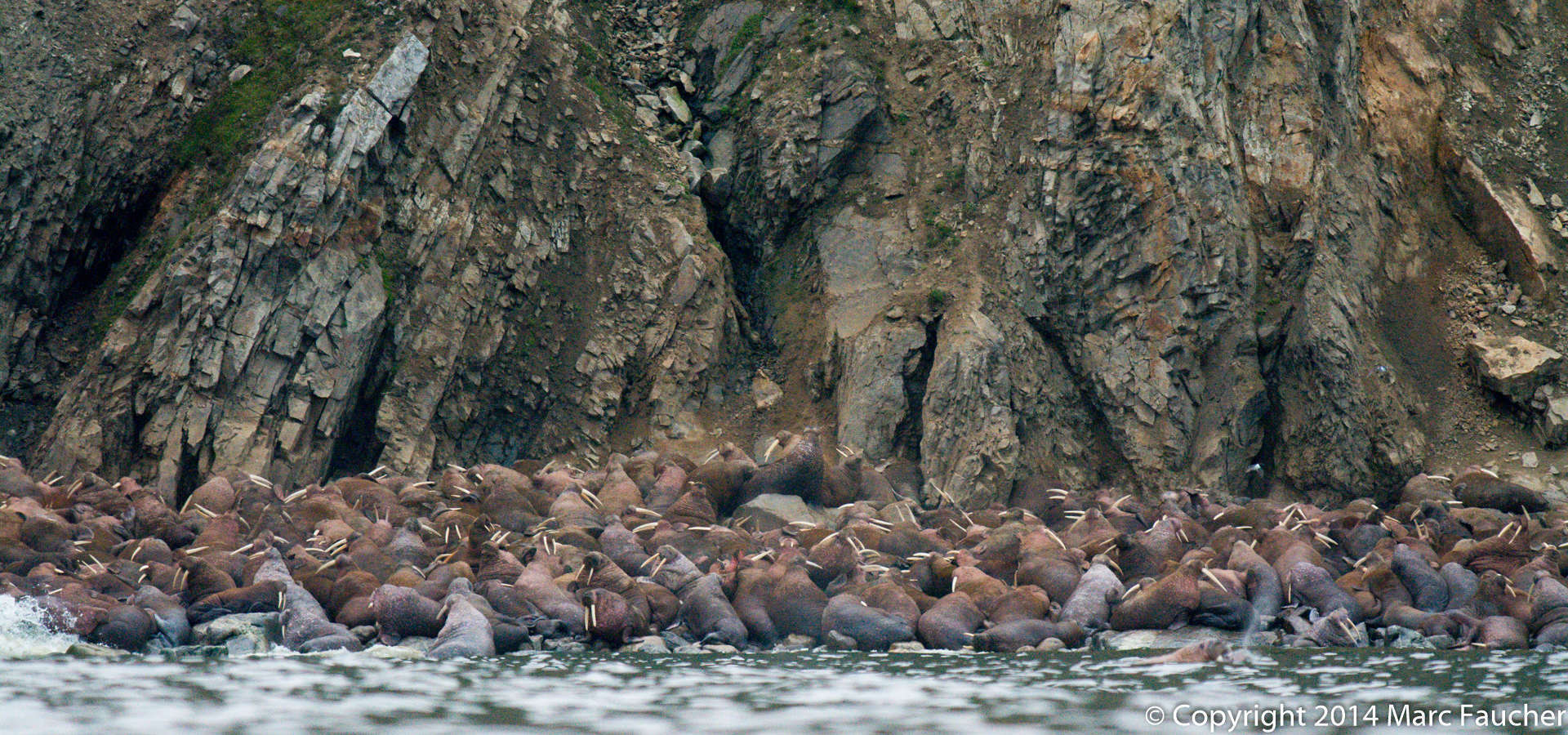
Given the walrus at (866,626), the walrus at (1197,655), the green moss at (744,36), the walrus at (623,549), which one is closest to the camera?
the walrus at (1197,655)

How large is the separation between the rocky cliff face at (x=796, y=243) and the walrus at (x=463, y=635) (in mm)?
13019

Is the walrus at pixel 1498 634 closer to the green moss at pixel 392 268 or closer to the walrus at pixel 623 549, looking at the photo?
the walrus at pixel 623 549

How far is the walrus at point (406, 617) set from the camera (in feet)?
55.3

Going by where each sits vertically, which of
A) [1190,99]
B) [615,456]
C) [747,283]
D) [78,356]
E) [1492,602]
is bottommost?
[1492,602]

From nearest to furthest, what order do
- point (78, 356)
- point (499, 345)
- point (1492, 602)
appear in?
point (1492, 602), point (78, 356), point (499, 345)

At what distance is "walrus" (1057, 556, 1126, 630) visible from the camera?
18.1 meters

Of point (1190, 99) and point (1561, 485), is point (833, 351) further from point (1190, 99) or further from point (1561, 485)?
point (1561, 485)

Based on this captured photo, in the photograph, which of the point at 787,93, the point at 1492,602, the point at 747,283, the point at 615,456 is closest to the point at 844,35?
the point at 787,93

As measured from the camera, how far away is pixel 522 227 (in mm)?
33188

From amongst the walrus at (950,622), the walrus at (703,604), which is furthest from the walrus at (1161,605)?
the walrus at (703,604)

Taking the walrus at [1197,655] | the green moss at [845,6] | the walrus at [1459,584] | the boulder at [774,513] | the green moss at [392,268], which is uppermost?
the green moss at [845,6]

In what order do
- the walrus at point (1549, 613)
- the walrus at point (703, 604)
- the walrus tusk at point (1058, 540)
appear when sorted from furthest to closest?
the walrus tusk at point (1058, 540) < the walrus at point (703, 604) < the walrus at point (1549, 613)

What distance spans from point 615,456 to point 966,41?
16.8 metres

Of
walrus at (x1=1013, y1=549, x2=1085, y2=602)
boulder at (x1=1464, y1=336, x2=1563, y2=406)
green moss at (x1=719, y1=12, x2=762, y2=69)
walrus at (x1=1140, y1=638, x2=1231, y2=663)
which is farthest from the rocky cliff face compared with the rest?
walrus at (x1=1140, y1=638, x2=1231, y2=663)
